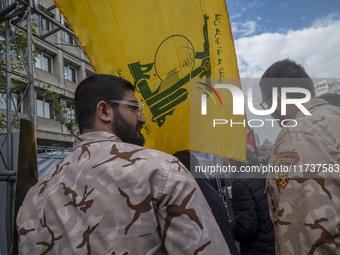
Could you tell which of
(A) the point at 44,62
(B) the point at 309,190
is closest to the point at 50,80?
(A) the point at 44,62

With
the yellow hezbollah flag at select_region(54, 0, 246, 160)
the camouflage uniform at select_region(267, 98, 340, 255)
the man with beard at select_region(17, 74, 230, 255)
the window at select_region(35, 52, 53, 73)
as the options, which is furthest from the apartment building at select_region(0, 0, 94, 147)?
the camouflage uniform at select_region(267, 98, 340, 255)

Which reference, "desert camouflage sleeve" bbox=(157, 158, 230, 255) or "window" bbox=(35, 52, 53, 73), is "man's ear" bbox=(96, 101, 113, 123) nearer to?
"desert camouflage sleeve" bbox=(157, 158, 230, 255)

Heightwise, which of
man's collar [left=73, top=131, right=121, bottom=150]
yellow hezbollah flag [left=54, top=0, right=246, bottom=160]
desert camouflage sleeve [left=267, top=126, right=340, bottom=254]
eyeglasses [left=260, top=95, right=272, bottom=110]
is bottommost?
desert camouflage sleeve [left=267, top=126, right=340, bottom=254]

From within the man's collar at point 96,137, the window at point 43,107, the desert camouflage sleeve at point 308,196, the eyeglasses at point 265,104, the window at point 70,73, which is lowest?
the desert camouflage sleeve at point 308,196

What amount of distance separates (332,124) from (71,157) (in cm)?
111

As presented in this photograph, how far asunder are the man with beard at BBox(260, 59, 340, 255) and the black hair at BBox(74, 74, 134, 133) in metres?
0.80

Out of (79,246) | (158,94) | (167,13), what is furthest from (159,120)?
(79,246)

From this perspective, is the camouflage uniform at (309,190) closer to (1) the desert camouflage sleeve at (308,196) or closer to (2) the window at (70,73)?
(1) the desert camouflage sleeve at (308,196)

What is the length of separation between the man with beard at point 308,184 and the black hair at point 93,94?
80cm

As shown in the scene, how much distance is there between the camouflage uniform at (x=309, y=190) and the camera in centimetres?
104

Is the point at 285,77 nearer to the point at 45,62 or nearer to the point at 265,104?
the point at 265,104

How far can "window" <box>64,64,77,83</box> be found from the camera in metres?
17.8

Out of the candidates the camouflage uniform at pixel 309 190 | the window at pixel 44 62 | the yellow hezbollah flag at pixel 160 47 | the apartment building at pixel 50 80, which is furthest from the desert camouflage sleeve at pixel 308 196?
the window at pixel 44 62

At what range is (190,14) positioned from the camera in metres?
2.23
